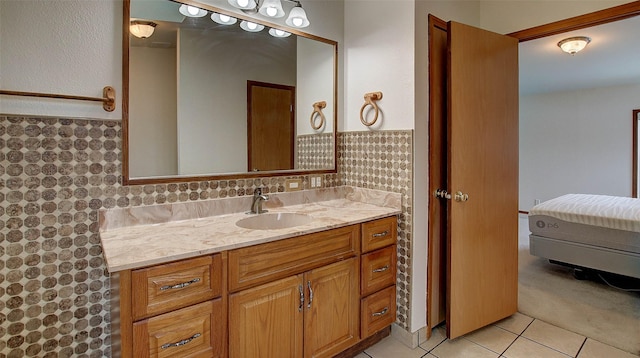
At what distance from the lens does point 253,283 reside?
4.55ft

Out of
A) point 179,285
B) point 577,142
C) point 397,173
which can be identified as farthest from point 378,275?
point 577,142

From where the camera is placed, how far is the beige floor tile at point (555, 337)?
6.49ft

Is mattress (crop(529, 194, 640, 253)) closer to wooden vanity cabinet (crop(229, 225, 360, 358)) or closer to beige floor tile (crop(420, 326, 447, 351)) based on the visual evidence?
beige floor tile (crop(420, 326, 447, 351))

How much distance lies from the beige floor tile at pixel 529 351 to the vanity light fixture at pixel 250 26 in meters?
2.47

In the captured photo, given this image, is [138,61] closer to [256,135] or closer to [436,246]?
[256,135]

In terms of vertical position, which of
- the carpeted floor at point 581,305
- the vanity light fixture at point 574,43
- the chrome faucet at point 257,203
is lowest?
the carpeted floor at point 581,305

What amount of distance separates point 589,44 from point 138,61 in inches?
171

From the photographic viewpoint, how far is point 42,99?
1365 millimetres

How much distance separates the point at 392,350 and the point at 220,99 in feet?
6.03

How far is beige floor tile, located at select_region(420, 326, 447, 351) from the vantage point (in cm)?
203

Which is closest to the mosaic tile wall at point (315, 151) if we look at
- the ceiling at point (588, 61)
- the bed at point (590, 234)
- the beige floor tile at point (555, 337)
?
the beige floor tile at point (555, 337)

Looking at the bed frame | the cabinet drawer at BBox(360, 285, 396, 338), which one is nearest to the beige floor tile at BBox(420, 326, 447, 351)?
the cabinet drawer at BBox(360, 285, 396, 338)

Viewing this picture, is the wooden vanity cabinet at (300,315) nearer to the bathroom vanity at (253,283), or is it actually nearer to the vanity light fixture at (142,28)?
the bathroom vanity at (253,283)

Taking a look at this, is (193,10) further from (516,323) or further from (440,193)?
(516,323)
